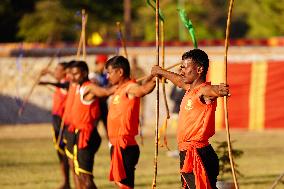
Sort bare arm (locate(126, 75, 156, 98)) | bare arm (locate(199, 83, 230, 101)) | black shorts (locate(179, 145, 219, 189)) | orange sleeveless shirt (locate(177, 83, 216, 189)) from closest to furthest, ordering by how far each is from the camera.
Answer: bare arm (locate(199, 83, 230, 101)) < orange sleeveless shirt (locate(177, 83, 216, 189)) < black shorts (locate(179, 145, 219, 189)) < bare arm (locate(126, 75, 156, 98))

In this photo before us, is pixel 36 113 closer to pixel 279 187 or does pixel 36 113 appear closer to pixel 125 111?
pixel 279 187

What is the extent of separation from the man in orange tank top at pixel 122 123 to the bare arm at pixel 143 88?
0.02 metres

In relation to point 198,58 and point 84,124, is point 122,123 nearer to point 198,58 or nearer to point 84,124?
point 84,124

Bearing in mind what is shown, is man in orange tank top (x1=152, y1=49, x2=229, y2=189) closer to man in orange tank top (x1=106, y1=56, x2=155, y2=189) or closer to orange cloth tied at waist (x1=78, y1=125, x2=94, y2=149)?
man in orange tank top (x1=106, y1=56, x2=155, y2=189)

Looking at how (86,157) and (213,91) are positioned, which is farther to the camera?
(86,157)

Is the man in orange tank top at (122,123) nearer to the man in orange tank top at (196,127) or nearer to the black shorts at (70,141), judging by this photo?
the black shorts at (70,141)

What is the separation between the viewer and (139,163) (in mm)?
17875

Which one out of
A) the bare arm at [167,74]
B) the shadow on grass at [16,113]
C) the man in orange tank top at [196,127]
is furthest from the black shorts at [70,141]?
the shadow on grass at [16,113]

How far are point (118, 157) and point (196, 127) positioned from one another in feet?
7.51

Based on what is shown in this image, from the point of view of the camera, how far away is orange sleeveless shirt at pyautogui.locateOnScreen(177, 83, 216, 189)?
8.91 metres

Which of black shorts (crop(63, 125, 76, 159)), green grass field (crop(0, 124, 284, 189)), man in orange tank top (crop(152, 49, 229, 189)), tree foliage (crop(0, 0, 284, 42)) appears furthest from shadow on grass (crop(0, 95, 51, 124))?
man in orange tank top (crop(152, 49, 229, 189))

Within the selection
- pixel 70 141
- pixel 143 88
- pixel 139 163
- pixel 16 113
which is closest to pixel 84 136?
pixel 70 141

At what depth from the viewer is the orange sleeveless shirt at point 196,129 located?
29.2 feet

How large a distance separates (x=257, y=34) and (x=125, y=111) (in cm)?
5400
